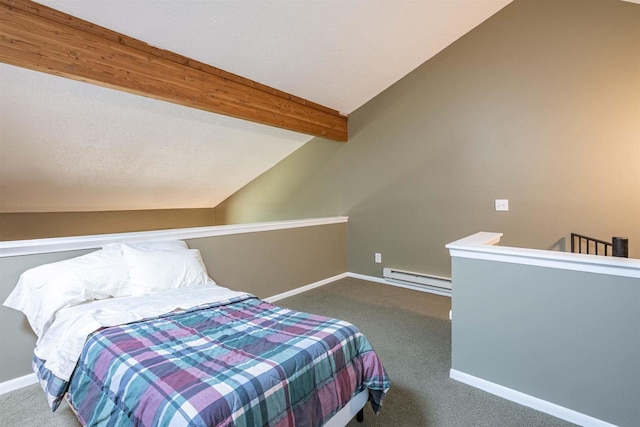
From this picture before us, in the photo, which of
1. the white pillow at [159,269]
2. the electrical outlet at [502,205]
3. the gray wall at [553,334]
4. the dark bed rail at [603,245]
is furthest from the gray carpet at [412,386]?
the electrical outlet at [502,205]

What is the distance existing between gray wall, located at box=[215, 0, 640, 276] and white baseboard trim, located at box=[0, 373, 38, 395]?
11.3 ft

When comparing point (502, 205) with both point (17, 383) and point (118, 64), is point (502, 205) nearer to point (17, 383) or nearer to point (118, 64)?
point (118, 64)

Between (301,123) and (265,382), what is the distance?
308cm

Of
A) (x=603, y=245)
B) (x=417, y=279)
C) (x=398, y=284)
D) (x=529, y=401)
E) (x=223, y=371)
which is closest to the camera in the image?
(x=223, y=371)

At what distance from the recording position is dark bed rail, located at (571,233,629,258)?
1753mm

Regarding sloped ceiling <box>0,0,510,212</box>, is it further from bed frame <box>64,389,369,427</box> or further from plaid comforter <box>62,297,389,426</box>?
bed frame <box>64,389,369,427</box>

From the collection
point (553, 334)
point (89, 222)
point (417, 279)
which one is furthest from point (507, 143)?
point (89, 222)

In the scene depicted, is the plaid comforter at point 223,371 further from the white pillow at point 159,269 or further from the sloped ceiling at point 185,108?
the sloped ceiling at point 185,108

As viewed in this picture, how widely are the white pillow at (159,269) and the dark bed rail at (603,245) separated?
2.64 meters

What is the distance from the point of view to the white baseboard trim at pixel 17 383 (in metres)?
1.91

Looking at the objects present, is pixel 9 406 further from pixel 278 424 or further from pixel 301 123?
pixel 301 123

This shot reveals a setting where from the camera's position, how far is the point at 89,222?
423 centimetres

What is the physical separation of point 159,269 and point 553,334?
2418 mm

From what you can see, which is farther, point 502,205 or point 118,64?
point 502,205
